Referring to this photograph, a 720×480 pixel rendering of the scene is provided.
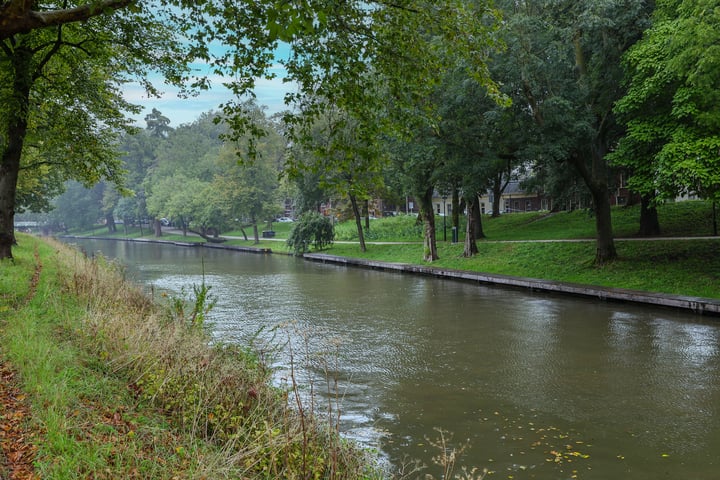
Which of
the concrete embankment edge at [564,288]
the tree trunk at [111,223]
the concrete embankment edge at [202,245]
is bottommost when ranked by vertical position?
the concrete embankment edge at [564,288]

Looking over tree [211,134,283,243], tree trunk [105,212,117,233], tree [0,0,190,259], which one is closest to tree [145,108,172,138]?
tree trunk [105,212,117,233]

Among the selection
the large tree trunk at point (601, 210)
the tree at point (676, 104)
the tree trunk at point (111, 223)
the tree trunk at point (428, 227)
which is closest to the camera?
the tree at point (676, 104)

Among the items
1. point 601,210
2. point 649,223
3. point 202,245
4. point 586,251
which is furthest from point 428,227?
point 202,245

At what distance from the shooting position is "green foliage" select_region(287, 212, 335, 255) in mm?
44688

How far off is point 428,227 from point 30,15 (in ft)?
84.0

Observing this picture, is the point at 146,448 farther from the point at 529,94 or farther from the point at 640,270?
the point at 640,270

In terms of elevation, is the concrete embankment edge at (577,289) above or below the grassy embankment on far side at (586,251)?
below

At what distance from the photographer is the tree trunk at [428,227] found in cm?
3069

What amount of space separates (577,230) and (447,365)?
23.5 m

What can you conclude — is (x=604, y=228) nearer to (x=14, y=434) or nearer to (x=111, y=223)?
(x=14, y=434)

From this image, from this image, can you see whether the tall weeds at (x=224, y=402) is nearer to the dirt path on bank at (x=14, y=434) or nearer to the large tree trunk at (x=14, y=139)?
the dirt path on bank at (x=14, y=434)

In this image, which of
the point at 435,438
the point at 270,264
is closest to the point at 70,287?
the point at 435,438

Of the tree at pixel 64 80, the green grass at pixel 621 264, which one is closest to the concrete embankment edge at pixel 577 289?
the green grass at pixel 621 264

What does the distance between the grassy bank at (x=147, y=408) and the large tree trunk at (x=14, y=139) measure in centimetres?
436
